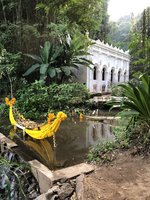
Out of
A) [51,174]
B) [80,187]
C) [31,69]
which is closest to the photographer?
[80,187]

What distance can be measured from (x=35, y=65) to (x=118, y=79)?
993 cm

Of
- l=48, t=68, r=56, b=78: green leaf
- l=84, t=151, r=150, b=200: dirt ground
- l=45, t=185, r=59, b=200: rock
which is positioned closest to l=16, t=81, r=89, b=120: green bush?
l=48, t=68, r=56, b=78: green leaf

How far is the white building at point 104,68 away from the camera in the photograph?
14012mm

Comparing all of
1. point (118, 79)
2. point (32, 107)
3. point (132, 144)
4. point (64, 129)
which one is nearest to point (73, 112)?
point (32, 107)

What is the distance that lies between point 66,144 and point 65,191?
2.46 meters

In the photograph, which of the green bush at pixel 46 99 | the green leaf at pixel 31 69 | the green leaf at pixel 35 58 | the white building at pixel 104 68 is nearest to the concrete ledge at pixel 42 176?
the green bush at pixel 46 99

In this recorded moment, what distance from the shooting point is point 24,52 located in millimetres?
12125

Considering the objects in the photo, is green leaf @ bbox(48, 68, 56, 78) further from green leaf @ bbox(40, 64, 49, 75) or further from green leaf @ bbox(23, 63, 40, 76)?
green leaf @ bbox(23, 63, 40, 76)

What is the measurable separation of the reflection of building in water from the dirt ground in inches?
71.3

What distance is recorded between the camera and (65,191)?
3.05 meters

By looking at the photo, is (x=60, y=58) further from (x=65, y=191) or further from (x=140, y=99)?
(x=65, y=191)

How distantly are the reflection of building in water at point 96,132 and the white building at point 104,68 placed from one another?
640 centimetres

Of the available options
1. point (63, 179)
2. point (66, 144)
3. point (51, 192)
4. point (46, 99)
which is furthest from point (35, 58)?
point (51, 192)

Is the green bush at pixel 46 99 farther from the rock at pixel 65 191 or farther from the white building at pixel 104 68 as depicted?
the rock at pixel 65 191
